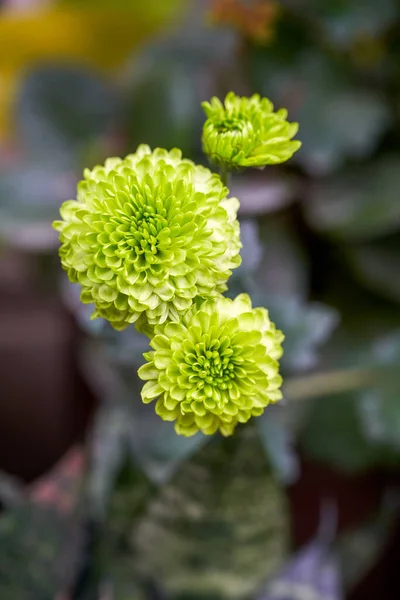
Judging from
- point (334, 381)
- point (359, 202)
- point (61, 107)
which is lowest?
point (334, 381)

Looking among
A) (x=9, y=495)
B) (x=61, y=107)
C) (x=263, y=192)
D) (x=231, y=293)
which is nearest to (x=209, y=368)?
(x=231, y=293)

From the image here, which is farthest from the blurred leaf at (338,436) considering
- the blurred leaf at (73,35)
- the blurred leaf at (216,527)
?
the blurred leaf at (73,35)

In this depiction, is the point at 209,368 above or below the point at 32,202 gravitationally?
below

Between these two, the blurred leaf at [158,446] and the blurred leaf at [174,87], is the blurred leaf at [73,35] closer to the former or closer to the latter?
the blurred leaf at [174,87]

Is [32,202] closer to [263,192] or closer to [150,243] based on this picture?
[263,192]

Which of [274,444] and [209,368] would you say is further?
[274,444]

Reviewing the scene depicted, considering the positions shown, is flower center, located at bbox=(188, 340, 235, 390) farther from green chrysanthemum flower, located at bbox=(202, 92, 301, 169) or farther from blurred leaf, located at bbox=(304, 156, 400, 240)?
blurred leaf, located at bbox=(304, 156, 400, 240)

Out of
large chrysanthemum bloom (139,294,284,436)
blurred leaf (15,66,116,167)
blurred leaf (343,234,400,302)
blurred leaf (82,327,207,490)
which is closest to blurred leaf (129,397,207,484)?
blurred leaf (82,327,207,490)
